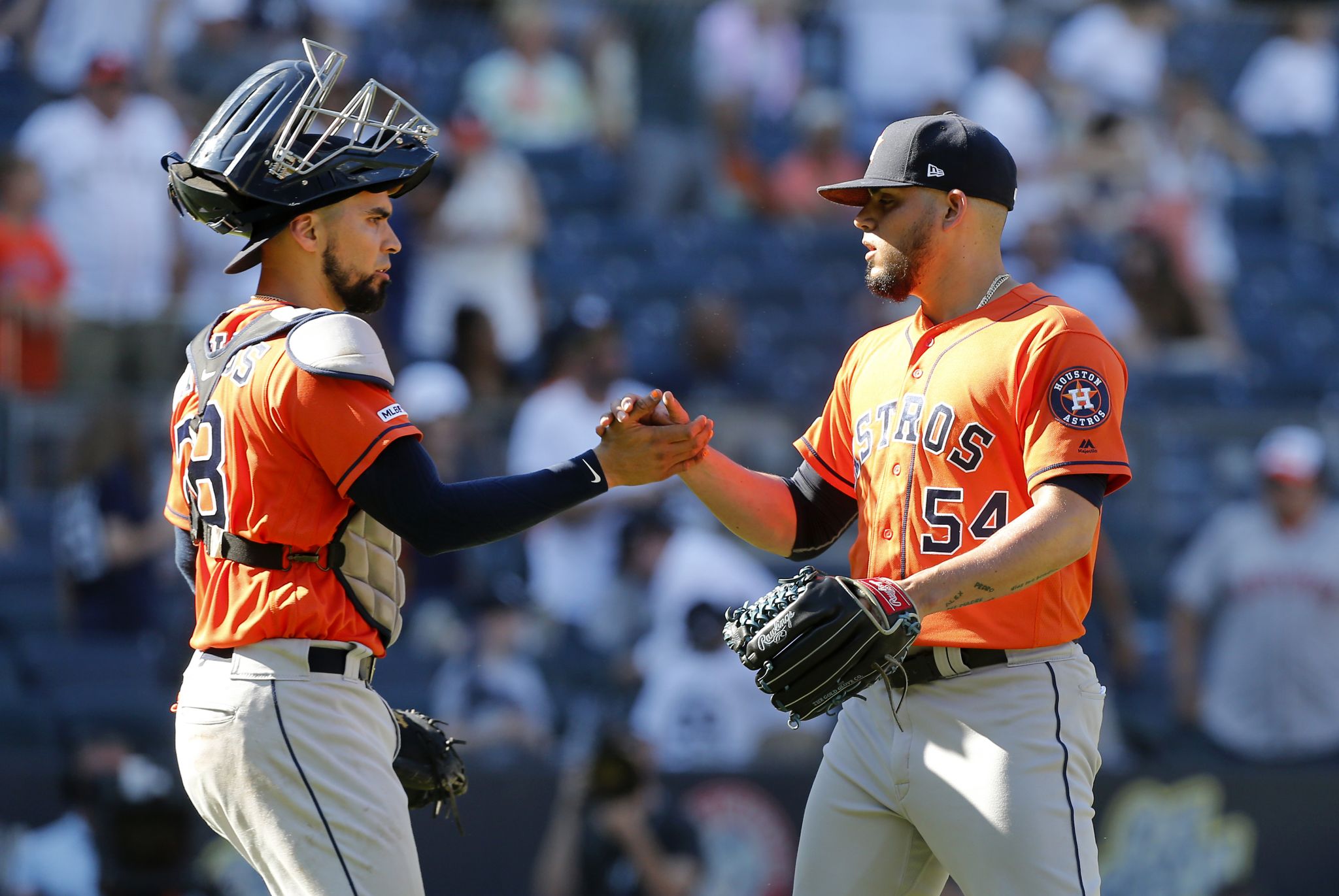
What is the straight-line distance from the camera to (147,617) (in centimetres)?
779

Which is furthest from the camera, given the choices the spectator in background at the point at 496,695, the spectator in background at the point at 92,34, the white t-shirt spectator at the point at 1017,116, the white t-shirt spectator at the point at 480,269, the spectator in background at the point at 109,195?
the white t-shirt spectator at the point at 1017,116

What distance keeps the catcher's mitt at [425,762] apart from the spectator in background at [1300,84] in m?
10.8

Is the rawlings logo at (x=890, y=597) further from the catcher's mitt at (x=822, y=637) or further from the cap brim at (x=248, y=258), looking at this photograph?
the cap brim at (x=248, y=258)

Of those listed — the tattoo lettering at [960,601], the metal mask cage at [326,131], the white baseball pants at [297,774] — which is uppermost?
the metal mask cage at [326,131]

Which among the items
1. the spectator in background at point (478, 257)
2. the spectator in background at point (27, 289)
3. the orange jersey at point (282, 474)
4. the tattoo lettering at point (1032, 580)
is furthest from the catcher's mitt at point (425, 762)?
the spectator in background at point (478, 257)

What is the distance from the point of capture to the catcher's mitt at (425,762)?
3.77 m

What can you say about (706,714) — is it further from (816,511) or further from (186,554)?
(186,554)

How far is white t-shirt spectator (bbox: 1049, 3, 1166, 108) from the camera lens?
11.9 m

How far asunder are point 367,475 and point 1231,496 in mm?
6413

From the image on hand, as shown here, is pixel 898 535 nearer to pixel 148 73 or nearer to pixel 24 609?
pixel 24 609

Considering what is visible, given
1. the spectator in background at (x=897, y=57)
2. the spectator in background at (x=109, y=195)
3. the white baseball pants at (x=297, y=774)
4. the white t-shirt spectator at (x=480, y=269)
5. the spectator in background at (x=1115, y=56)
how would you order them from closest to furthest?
1. the white baseball pants at (x=297, y=774)
2. the spectator in background at (x=109, y=195)
3. the white t-shirt spectator at (x=480, y=269)
4. the spectator in background at (x=897, y=57)
5. the spectator in background at (x=1115, y=56)

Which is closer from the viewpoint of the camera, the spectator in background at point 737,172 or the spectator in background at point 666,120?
the spectator in background at point 737,172

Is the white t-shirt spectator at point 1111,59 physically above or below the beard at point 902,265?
above

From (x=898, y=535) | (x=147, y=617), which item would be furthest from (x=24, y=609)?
(x=898, y=535)
